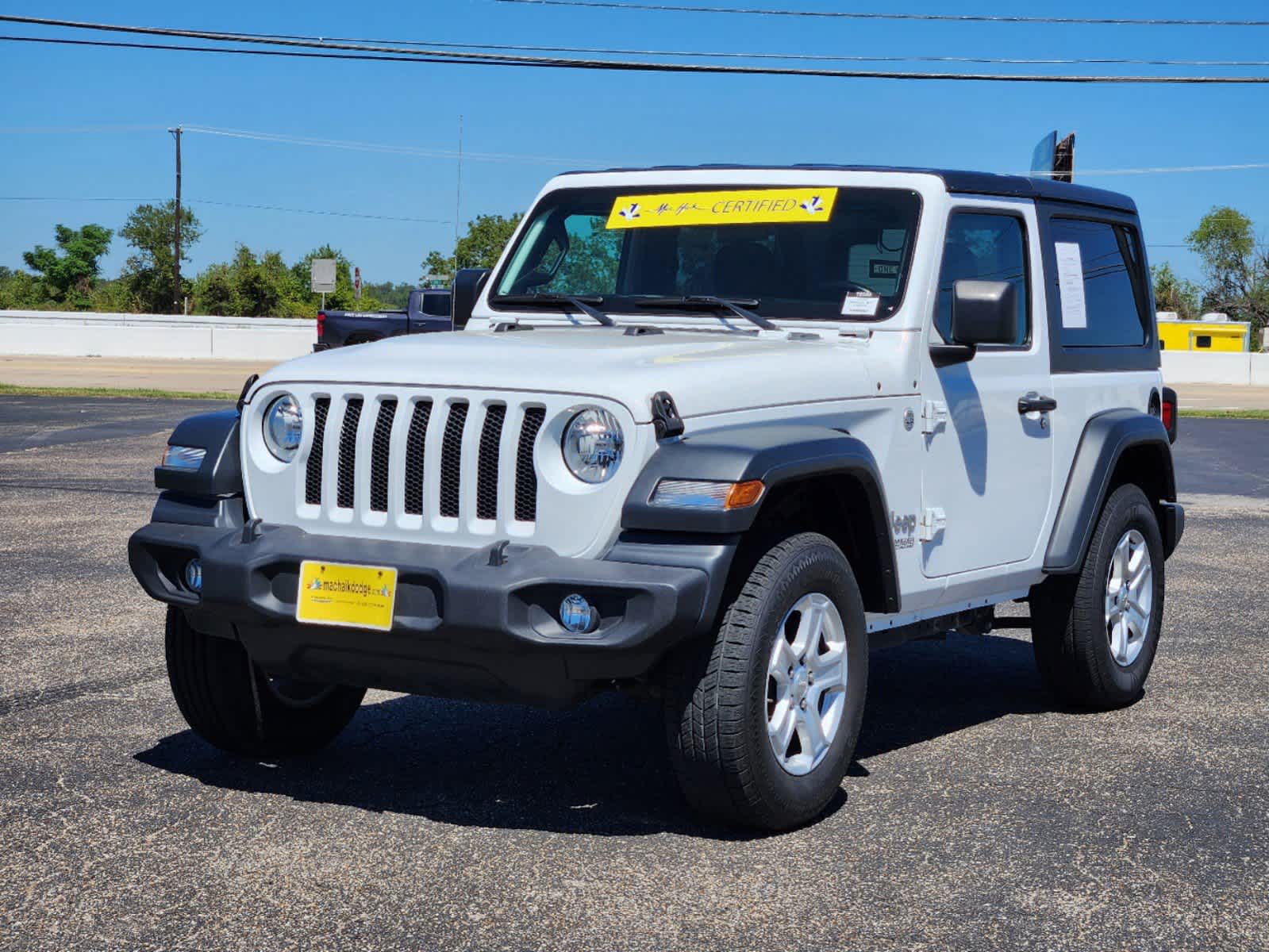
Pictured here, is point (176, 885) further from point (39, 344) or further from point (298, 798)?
point (39, 344)

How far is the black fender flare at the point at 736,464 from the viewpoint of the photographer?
4238mm

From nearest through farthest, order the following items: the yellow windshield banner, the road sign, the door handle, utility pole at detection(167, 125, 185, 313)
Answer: the yellow windshield banner
the door handle
the road sign
utility pole at detection(167, 125, 185, 313)

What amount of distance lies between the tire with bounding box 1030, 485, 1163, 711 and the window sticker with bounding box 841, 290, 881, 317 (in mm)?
1557

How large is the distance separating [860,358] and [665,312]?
77 centimetres

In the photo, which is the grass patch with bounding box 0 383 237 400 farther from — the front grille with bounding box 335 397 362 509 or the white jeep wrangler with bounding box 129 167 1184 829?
the front grille with bounding box 335 397 362 509

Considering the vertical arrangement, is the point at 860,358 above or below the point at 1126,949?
above

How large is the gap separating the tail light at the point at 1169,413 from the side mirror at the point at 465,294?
2933 millimetres

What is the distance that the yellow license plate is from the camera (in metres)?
4.37

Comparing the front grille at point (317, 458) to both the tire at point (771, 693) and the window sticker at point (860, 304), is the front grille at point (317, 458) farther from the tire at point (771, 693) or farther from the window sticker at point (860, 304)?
the window sticker at point (860, 304)

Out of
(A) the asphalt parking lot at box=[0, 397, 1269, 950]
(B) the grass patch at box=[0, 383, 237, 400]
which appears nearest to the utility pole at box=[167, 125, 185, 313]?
(B) the grass patch at box=[0, 383, 237, 400]

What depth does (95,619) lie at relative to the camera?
7871 millimetres

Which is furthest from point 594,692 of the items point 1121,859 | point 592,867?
point 1121,859

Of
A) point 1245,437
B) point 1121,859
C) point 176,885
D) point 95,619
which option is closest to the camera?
point 176,885

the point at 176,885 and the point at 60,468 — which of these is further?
the point at 60,468
